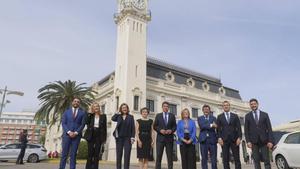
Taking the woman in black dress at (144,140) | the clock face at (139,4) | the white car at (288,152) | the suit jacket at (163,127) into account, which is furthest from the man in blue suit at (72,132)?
the clock face at (139,4)

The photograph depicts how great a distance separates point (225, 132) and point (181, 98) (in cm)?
3055

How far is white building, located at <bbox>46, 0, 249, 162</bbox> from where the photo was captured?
3419 cm

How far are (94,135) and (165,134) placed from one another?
6.58 ft

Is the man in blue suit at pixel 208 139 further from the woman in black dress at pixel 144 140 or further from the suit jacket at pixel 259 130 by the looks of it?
the woman in black dress at pixel 144 140

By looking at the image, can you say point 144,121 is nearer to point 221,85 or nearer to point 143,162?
point 143,162

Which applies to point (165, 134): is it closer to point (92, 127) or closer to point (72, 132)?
point (92, 127)

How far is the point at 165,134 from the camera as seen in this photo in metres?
9.04

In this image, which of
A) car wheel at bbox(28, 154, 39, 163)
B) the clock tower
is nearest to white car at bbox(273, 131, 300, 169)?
car wheel at bbox(28, 154, 39, 163)

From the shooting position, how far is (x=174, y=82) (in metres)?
40.3

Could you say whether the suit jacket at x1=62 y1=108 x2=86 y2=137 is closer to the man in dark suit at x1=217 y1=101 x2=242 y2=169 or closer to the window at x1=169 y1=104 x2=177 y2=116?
the man in dark suit at x1=217 y1=101 x2=242 y2=169

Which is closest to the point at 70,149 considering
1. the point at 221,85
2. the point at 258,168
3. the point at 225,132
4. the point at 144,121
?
the point at 144,121

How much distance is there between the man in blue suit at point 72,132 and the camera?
825 cm

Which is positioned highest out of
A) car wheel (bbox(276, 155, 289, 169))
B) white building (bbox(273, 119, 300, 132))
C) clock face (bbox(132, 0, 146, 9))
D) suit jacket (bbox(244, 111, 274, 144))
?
clock face (bbox(132, 0, 146, 9))

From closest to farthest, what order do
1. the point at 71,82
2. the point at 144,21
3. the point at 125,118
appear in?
the point at 125,118 → the point at 71,82 → the point at 144,21
